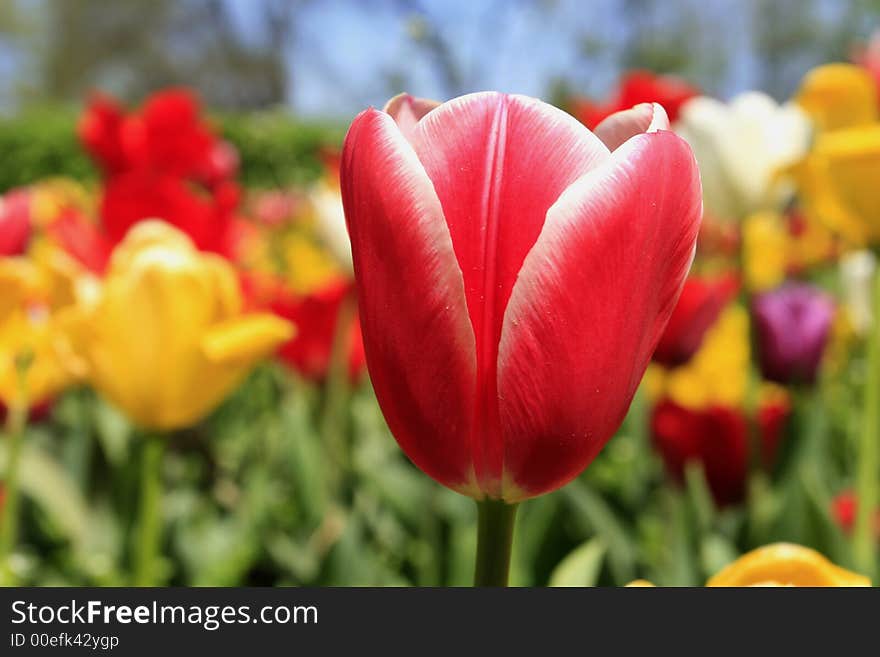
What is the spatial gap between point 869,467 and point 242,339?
0.49 m

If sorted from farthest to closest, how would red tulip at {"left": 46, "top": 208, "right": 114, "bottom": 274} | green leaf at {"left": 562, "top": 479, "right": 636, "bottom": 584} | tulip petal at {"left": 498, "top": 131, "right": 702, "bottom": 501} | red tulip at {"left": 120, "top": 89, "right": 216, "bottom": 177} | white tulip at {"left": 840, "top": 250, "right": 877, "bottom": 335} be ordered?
red tulip at {"left": 120, "top": 89, "right": 216, "bottom": 177} → white tulip at {"left": 840, "top": 250, "right": 877, "bottom": 335} → red tulip at {"left": 46, "top": 208, "right": 114, "bottom": 274} → green leaf at {"left": 562, "top": 479, "right": 636, "bottom": 584} → tulip petal at {"left": 498, "top": 131, "right": 702, "bottom": 501}

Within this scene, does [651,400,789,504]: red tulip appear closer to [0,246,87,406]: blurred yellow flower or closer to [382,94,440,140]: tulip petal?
[0,246,87,406]: blurred yellow flower

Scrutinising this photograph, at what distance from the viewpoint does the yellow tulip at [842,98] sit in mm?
923

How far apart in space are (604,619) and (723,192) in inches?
35.5

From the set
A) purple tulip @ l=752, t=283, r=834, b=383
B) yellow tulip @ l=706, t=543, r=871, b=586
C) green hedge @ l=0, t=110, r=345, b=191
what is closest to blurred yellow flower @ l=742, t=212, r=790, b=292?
purple tulip @ l=752, t=283, r=834, b=383

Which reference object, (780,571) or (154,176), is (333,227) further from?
(780,571)

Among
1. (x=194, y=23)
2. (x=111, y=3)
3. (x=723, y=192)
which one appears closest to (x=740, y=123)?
(x=723, y=192)

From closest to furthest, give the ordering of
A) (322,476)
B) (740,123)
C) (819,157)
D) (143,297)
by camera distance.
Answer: (143,297) → (819,157) → (740,123) → (322,476)

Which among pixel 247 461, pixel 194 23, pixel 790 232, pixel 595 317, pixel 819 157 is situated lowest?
pixel 247 461

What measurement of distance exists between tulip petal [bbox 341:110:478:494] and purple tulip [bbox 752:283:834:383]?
3.40 ft

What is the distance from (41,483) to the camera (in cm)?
116

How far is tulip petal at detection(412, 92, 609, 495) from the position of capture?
1.07 ft

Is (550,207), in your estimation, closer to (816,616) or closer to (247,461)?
(816,616)

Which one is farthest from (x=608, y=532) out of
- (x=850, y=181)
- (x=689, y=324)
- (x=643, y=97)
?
(x=643, y=97)
